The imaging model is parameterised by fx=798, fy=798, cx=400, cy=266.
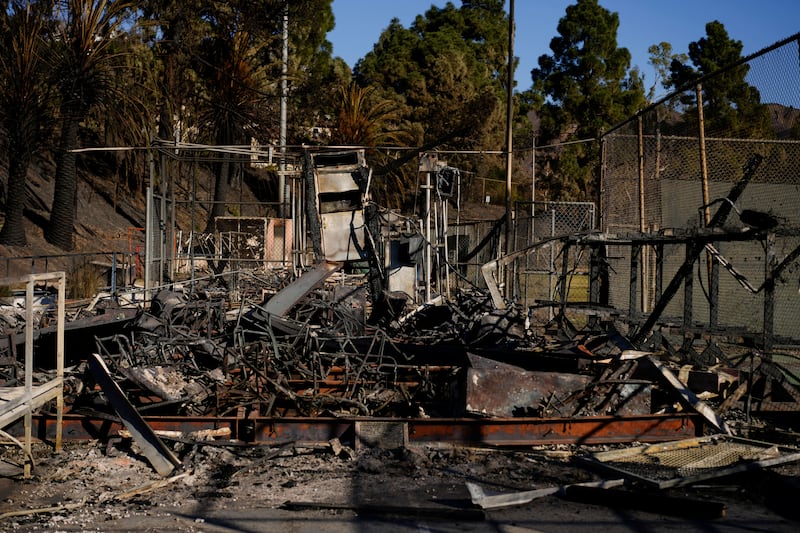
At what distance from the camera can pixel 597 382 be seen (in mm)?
7898

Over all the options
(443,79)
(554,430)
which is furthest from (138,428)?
(443,79)

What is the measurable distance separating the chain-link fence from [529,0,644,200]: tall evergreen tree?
2899 cm

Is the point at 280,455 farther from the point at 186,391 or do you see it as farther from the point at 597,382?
the point at 597,382

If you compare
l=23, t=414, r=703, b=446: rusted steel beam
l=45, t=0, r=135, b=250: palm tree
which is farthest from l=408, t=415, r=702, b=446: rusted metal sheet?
l=45, t=0, r=135, b=250: palm tree

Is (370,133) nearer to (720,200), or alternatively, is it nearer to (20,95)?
(20,95)

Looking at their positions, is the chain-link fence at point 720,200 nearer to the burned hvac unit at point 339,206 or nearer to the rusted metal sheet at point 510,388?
the rusted metal sheet at point 510,388

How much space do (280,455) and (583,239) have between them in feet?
16.9

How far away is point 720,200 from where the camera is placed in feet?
27.1

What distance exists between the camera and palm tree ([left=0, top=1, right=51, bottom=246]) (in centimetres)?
2147

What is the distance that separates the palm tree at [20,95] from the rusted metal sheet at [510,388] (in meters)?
17.8

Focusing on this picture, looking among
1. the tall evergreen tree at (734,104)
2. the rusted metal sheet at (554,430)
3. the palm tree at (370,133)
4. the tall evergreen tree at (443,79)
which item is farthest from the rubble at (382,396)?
the tall evergreen tree at (443,79)

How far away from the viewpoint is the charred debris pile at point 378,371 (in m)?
8.03

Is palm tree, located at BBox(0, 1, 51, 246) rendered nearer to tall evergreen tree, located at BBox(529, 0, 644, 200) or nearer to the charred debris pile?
the charred debris pile

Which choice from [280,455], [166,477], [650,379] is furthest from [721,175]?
[166,477]
